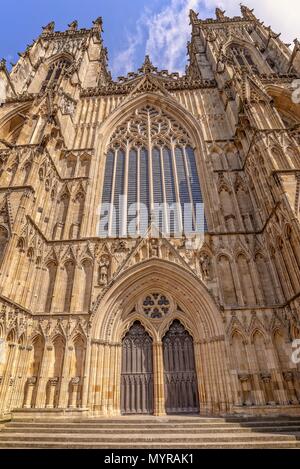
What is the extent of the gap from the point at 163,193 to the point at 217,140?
4788 millimetres

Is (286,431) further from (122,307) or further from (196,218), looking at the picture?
(196,218)

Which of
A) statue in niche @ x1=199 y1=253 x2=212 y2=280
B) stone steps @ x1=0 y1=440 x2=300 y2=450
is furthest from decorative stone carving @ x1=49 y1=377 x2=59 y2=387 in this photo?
statue in niche @ x1=199 y1=253 x2=212 y2=280

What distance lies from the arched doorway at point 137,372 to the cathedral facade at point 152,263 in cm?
5

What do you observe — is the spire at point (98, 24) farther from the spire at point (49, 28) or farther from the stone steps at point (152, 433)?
the stone steps at point (152, 433)

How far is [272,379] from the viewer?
9.47 meters

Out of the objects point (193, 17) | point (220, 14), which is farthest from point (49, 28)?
point (220, 14)

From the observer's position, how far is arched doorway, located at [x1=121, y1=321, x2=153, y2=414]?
1029 centimetres

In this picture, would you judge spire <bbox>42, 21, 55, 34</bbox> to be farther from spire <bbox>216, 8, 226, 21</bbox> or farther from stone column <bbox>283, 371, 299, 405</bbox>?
stone column <bbox>283, 371, 299, 405</bbox>

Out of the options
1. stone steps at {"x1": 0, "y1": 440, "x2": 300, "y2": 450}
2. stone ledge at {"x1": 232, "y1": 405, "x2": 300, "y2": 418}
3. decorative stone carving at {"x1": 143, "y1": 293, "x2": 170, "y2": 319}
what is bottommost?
stone steps at {"x1": 0, "y1": 440, "x2": 300, "y2": 450}

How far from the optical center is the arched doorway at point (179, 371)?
10227mm

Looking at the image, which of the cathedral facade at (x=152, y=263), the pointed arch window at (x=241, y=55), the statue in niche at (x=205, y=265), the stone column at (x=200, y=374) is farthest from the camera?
the pointed arch window at (x=241, y=55)

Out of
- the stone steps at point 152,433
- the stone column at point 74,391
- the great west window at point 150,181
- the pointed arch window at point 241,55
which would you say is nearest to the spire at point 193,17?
the pointed arch window at point 241,55

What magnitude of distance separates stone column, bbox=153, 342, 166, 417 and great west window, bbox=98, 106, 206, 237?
202 inches
